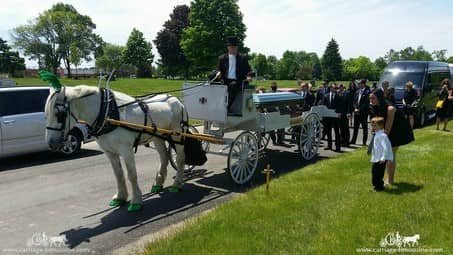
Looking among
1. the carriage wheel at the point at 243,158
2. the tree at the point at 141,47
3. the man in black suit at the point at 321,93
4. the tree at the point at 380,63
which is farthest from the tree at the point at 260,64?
the carriage wheel at the point at 243,158

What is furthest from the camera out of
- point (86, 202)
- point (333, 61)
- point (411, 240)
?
point (333, 61)

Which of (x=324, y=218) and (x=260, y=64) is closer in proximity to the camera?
(x=324, y=218)

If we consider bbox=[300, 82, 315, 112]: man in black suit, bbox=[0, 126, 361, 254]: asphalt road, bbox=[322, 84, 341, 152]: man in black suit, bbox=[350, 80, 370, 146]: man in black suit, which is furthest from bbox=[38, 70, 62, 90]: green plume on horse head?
bbox=[350, 80, 370, 146]: man in black suit

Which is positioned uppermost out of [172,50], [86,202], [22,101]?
[172,50]

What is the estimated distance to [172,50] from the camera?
69688mm

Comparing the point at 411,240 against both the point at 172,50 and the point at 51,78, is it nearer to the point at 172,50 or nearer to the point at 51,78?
the point at 51,78

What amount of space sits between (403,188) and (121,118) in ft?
16.0

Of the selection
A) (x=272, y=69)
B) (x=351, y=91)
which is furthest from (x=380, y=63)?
(x=351, y=91)

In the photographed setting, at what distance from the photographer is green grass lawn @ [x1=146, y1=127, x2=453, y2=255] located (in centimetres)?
493

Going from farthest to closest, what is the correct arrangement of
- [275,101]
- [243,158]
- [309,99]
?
[309,99]
[275,101]
[243,158]

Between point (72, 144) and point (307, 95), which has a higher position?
point (307, 95)

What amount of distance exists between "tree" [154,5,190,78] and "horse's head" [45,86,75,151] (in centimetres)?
6298

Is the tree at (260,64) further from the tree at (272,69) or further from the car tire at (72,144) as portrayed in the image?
the car tire at (72,144)

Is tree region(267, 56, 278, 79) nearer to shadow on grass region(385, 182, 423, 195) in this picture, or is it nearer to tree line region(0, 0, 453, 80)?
tree line region(0, 0, 453, 80)
